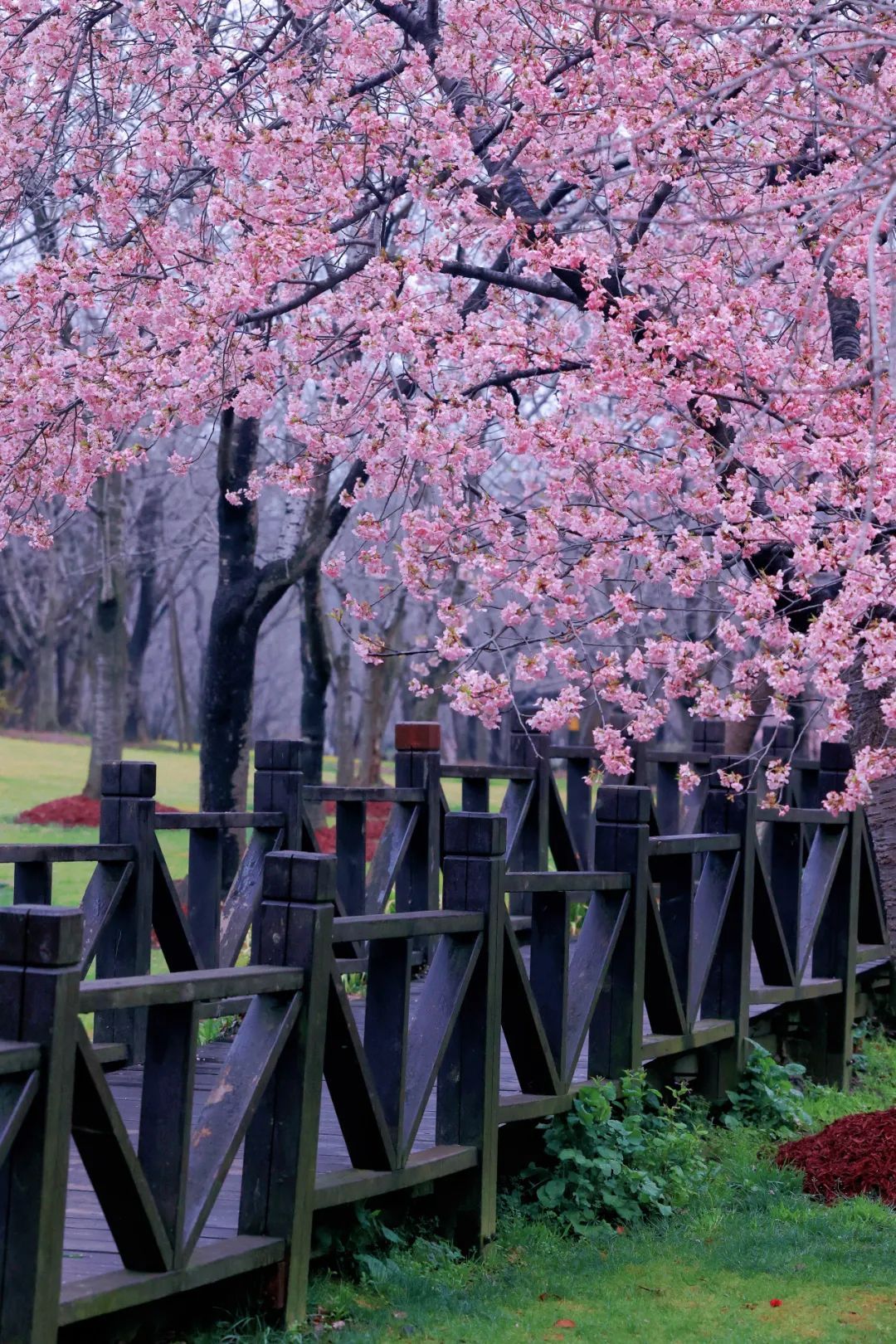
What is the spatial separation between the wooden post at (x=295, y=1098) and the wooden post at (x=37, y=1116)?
0.97 metres

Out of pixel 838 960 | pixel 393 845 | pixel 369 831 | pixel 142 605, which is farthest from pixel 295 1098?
pixel 142 605

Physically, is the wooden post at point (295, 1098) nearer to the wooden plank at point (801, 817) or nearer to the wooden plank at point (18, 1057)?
the wooden plank at point (18, 1057)

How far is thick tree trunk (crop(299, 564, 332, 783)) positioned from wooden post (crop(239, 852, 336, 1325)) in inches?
411

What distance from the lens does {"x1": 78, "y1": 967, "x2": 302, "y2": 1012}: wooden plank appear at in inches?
147

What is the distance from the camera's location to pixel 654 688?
917 cm

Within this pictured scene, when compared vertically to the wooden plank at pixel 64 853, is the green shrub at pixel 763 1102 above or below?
below

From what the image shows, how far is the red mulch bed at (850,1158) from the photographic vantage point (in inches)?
258

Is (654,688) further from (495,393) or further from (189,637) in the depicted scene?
(189,637)

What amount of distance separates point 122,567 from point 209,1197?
1967 centimetres

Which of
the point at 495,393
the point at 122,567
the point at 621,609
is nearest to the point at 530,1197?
the point at 621,609

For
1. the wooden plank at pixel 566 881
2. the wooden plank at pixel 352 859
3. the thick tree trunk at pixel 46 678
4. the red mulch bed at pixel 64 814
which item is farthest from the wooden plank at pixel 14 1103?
the thick tree trunk at pixel 46 678

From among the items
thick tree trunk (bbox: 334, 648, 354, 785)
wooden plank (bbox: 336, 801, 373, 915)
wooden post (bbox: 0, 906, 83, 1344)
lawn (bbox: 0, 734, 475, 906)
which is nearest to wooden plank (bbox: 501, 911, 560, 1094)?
wooden post (bbox: 0, 906, 83, 1344)

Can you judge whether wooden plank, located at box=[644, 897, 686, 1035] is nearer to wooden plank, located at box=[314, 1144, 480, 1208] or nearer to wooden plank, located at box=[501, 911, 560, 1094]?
wooden plank, located at box=[501, 911, 560, 1094]

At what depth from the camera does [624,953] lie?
6.59 meters
